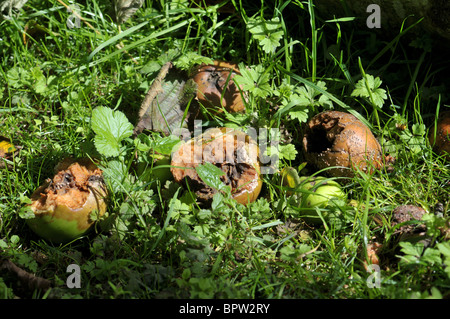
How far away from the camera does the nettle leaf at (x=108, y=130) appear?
2492 mm

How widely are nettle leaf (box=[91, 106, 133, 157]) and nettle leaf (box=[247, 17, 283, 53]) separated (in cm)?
99

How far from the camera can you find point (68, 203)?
7.85ft

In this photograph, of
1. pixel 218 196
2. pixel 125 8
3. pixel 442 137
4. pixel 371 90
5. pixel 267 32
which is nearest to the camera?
pixel 218 196

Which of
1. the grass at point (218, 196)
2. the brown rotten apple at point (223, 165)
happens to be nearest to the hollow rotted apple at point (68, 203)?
the grass at point (218, 196)

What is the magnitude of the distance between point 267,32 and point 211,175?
3.63ft

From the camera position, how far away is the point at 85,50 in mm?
3352

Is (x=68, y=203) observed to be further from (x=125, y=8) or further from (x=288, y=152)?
(x=125, y=8)

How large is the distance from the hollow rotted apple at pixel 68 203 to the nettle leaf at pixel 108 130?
0.16m

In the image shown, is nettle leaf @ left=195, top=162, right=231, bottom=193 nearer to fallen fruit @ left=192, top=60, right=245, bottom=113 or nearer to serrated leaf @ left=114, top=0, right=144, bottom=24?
fallen fruit @ left=192, top=60, right=245, bottom=113

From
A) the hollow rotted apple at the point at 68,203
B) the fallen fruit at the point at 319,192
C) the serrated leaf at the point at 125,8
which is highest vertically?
the serrated leaf at the point at 125,8

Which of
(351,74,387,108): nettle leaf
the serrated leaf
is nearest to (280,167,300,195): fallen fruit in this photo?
(351,74,387,108): nettle leaf

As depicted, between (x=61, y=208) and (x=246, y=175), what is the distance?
0.98m

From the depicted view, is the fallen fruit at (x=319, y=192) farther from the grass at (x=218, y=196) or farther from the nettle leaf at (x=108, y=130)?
the nettle leaf at (x=108, y=130)

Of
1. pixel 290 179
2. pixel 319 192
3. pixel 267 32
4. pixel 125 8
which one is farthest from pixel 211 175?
pixel 125 8
